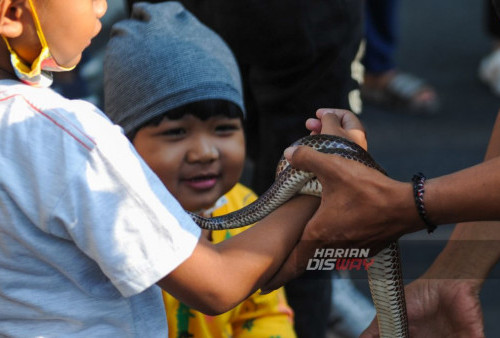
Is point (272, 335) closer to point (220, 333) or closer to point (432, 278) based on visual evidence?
point (220, 333)

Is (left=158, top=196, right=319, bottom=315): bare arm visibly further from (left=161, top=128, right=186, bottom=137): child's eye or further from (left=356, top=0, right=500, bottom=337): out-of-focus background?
(left=356, top=0, right=500, bottom=337): out-of-focus background

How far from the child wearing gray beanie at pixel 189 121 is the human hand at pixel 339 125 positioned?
60 centimetres

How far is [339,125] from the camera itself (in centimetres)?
241

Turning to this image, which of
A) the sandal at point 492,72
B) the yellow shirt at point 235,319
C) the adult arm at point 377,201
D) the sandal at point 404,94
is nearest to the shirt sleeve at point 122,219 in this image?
the adult arm at point 377,201

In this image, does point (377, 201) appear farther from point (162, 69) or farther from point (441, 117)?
point (441, 117)

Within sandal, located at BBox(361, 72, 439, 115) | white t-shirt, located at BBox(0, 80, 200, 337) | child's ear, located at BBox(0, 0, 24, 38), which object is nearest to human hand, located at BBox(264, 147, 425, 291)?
white t-shirt, located at BBox(0, 80, 200, 337)

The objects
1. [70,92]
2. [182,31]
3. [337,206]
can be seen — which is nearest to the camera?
[337,206]

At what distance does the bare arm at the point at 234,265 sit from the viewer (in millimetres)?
1950

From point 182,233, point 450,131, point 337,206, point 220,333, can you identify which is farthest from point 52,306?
point 450,131

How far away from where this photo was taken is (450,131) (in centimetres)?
668

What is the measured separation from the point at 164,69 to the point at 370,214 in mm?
1078

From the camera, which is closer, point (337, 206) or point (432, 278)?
point (337, 206)

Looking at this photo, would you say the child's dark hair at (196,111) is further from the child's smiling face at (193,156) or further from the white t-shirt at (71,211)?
the white t-shirt at (71,211)

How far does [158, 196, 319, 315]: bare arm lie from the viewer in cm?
195
